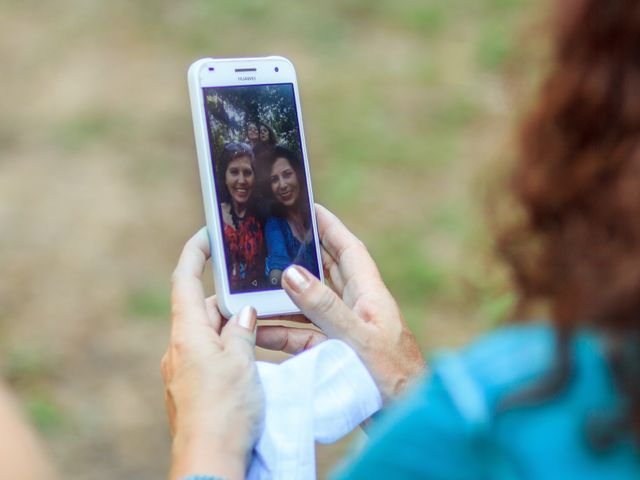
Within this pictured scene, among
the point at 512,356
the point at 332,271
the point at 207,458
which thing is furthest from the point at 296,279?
the point at 512,356

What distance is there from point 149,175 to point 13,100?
0.68 meters

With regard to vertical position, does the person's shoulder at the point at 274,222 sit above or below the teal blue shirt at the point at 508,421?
above

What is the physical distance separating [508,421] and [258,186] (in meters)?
0.74

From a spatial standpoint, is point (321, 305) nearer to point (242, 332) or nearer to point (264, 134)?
point (242, 332)

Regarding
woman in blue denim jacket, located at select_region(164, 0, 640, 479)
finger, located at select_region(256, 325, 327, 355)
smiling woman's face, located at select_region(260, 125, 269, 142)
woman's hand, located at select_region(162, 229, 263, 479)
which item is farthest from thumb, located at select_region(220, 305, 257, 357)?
woman in blue denim jacket, located at select_region(164, 0, 640, 479)

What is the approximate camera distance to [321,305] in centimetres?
131

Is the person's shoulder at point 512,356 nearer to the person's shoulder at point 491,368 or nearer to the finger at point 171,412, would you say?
the person's shoulder at point 491,368

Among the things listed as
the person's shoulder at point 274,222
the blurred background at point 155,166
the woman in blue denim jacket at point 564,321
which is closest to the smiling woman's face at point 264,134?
the person's shoulder at point 274,222

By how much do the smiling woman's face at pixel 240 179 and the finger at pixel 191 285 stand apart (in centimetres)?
7

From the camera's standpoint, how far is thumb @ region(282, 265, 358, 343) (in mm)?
1298

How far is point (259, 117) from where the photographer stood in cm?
146

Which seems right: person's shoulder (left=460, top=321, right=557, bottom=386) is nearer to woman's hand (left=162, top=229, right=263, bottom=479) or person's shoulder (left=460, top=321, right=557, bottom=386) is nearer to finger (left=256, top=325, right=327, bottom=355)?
woman's hand (left=162, top=229, right=263, bottom=479)

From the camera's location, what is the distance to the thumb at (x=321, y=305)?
51.1 inches

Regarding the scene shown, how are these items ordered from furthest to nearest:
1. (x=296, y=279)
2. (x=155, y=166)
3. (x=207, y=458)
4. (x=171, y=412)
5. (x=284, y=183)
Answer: (x=155, y=166), (x=284, y=183), (x=296, y=279), (x=171, y=412), (x=207, y=458)
